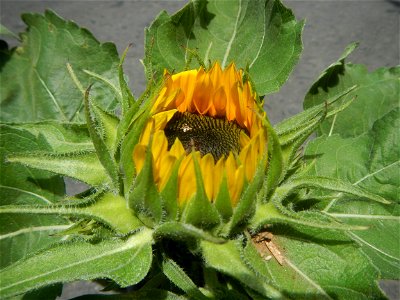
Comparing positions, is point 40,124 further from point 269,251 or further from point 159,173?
point 269,251

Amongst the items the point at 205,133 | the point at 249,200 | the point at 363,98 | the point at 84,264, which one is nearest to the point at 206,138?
the point at 205,133

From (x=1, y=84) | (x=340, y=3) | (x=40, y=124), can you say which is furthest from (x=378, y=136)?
(x=340, y=3)

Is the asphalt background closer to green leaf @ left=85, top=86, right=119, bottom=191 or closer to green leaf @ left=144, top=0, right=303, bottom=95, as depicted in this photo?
green leaf @ left=144, top=0, right=303, bottom=95

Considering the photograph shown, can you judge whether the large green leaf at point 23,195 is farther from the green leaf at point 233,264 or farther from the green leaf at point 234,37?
the green leaf at point 233,264

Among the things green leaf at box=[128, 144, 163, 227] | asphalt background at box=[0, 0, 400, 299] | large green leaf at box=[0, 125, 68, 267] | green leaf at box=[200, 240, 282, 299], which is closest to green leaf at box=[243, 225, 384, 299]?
green leaf at box=[200, 240, 282, 299]

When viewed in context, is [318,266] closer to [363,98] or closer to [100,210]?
[100,210]

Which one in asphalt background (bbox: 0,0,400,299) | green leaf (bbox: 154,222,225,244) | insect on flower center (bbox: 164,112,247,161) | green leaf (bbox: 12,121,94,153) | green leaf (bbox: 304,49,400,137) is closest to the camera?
green leaf (bbox: 154,222,225,244)

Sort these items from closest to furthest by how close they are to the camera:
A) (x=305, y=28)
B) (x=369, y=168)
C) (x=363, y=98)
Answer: (x=369, y=168)
(x=363, y=98)
(x=305, y=28)
